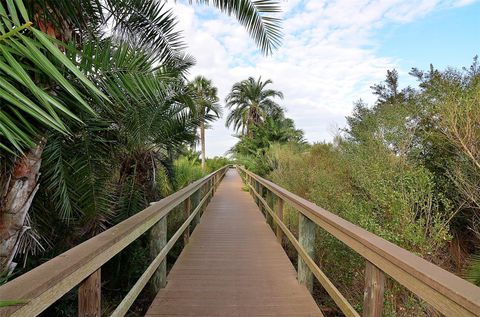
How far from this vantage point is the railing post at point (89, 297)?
62.3 inches

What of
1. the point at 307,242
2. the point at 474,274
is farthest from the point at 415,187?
the point at 307,242

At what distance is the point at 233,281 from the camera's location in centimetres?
352

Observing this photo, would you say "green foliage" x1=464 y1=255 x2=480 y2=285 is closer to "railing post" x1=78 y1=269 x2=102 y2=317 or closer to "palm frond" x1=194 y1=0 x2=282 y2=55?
"palm frond" x1=194 y1=0 x2=282 y2=55

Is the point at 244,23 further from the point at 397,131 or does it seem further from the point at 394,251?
the point at 397,131

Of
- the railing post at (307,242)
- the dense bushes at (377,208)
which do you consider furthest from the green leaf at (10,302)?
the dense bushes at (377,208)

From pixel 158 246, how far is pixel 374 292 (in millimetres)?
2051

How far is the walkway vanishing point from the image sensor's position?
1.18 meters

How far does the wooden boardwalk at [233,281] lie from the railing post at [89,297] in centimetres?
121

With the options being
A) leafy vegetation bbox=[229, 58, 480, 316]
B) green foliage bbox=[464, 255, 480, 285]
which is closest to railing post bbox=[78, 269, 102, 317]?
leafy vegetation bbox=[229, 58, 480, 316]

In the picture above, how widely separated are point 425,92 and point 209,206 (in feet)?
19.8

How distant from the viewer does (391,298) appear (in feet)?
10.7

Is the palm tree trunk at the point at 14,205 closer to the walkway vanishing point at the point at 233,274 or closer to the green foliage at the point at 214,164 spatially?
the walkway vanishing point at the point at 233,274

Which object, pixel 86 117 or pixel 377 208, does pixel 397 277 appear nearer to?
pixel 86 117

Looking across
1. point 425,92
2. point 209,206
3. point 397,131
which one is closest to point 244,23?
point 397,131
